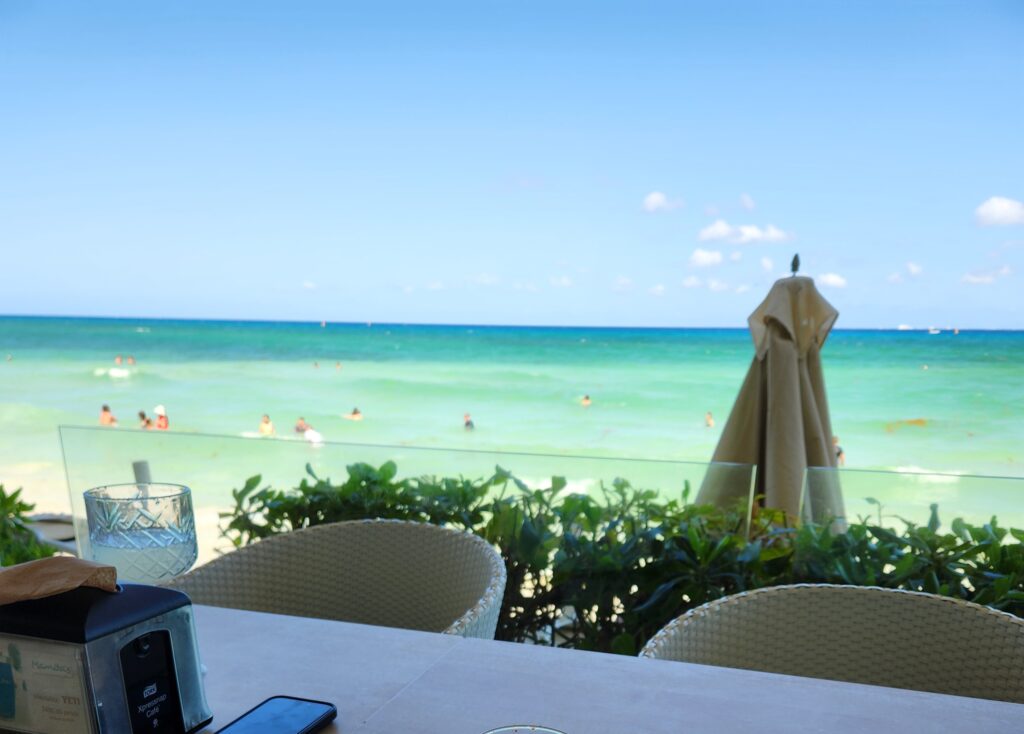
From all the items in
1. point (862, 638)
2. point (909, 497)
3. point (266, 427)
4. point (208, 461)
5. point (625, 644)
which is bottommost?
point (266, 427)

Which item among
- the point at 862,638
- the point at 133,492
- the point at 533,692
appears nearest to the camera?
the point at 533,692

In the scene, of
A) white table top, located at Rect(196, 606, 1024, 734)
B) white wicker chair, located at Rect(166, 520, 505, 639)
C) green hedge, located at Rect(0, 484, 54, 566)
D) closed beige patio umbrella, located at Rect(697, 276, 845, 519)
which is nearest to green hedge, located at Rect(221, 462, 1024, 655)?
white wicker chair, located at Rect(166, 520, 505, 639)

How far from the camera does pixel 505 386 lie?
20.0m

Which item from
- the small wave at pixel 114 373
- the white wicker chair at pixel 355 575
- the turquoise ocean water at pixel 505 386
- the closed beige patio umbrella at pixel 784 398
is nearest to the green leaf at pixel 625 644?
the white wicker chair at pixel 355 575

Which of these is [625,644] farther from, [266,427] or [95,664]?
[266,427]

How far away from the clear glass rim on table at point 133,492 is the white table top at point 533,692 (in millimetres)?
203

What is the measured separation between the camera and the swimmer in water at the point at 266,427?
1705 cm

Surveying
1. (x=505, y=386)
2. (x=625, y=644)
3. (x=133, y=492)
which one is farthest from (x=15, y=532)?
(x=505, y=386)

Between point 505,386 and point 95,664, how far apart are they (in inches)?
757

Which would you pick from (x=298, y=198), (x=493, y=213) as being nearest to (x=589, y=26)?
(x=493, y=213)

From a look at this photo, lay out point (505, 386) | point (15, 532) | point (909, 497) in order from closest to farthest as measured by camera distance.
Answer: point (909, 497)
point (15, 532)
point (505, 386)

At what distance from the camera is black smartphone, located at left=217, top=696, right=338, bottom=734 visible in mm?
801

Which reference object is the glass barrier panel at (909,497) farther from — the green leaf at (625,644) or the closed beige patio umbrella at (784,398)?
the closed beige patio umbrella at (784,398)

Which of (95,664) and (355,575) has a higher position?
(95,664)
